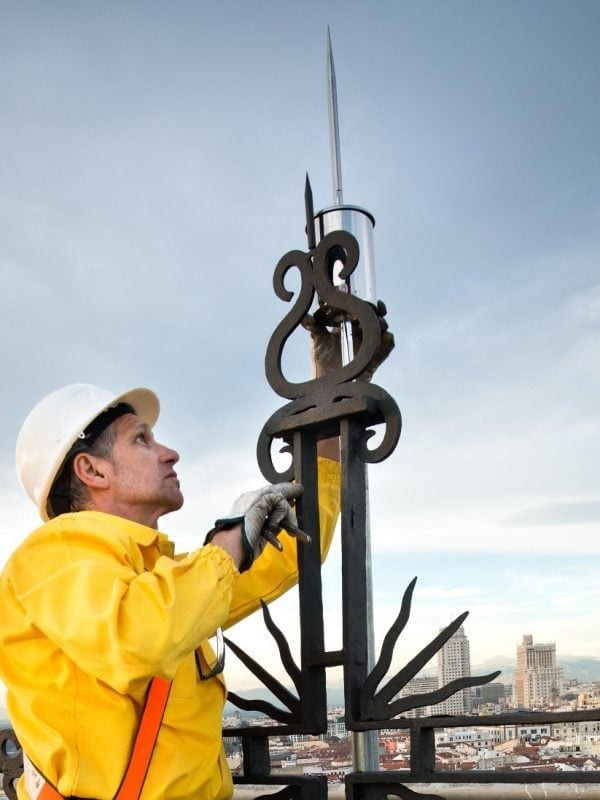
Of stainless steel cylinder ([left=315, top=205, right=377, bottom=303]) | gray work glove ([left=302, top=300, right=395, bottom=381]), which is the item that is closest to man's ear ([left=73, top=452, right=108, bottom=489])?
gray work glove ([left=302, top=300, right=395, bottom=381])

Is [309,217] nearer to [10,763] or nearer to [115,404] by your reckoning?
[115,404]

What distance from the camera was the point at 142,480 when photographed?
112 inches

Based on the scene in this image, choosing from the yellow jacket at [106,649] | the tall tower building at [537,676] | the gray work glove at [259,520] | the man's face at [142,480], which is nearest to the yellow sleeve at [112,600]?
the yellow jacket at [106,649]

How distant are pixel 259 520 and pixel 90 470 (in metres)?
0.67

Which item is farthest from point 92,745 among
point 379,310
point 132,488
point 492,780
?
point 379,310

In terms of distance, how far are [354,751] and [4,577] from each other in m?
1.15

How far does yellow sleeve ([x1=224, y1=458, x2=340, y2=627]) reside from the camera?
3.04 meters

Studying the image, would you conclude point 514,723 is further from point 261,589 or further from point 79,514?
point 79,514

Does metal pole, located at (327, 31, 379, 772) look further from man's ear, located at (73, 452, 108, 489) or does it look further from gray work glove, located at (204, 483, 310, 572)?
man's ear, located at (73, 452, 108, 489)

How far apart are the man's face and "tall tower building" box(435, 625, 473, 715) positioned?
3.12 ft

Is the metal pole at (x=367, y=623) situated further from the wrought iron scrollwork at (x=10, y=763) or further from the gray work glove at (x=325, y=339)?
the wrought iron scrollwork at (x=10, y=763)

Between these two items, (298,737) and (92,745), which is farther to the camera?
(298,737)

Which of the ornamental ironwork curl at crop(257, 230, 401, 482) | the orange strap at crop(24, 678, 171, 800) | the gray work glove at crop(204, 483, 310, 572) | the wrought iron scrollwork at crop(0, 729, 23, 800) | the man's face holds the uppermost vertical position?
the ornamental ironwork curl at crop(257, 230, 401, 482)

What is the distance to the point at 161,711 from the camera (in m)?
2.40
